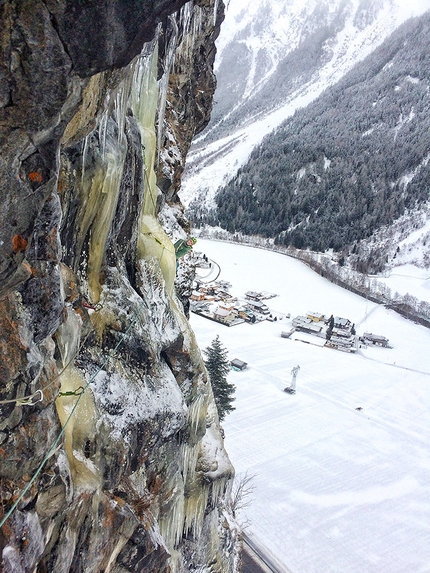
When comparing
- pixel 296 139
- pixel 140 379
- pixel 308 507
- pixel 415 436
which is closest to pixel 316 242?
pixel 296 139

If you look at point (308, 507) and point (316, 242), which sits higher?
point (308, 507)

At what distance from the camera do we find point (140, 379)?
293 inches

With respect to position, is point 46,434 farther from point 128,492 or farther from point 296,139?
point 296,139

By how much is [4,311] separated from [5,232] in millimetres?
1085

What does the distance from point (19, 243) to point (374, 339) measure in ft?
151

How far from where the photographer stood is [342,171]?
401ft

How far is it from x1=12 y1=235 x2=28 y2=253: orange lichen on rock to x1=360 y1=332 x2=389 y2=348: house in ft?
150

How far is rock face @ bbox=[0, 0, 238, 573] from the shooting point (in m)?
3.09

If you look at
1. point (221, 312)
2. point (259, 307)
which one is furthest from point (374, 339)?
point (221, 312)

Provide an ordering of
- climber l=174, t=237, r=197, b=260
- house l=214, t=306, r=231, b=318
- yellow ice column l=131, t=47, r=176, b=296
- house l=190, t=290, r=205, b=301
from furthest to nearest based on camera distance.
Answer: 1. house l=190, t=290, r=205, b=301
2. house l=214, t=306, r=231, b=318
3. climber l=174, t=237, r=197, b=260
4. yellow ice column l=131, t=47, r=176, b=296

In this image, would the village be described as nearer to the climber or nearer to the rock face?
the climber

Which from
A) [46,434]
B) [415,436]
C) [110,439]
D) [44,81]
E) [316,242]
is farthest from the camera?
[316,242]

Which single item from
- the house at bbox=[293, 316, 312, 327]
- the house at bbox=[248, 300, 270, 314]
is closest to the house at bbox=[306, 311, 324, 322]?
the house at bbox=[293, 316, 312, 327]

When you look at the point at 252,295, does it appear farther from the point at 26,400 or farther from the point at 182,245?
the point at 26,400
